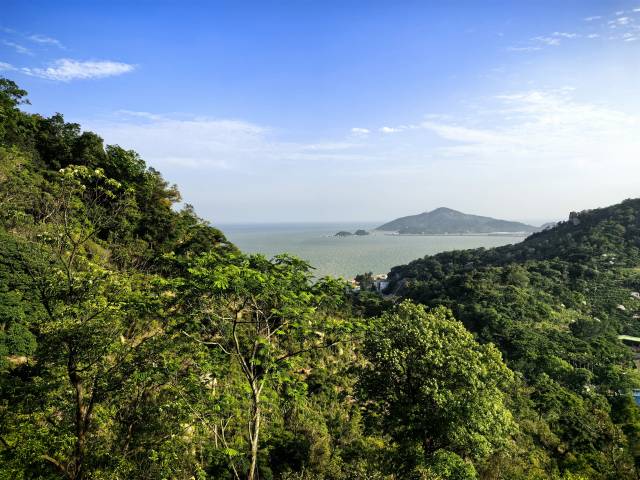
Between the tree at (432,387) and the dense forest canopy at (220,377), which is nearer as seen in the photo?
the dense forest canopy at (220,377)

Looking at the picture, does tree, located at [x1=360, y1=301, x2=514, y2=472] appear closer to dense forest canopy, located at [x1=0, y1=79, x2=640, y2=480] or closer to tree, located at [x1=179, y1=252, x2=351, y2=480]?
dense forest canopy, located at [x1=0, y1=79, x2=640, y2=480]

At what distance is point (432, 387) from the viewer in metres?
9.02

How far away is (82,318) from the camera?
5883mm

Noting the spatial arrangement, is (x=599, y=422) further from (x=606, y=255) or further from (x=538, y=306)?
(x=606, y=255)

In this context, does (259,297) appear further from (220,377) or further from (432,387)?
(432,387)

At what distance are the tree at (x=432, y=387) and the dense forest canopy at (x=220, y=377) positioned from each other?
0.05m

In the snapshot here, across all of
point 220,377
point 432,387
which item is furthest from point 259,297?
point 432,387

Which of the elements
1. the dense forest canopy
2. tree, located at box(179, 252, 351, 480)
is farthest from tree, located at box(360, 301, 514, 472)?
tree, located at box(179, 252, 351, 480)

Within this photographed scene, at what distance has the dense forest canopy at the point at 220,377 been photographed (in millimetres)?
5953

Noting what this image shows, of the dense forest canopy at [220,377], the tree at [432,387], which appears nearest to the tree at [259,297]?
the dense forest canopy at [220,377]

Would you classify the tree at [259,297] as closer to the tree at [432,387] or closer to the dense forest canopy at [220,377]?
the dense forest canopy at [220,377]

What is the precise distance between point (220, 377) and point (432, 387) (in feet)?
17.7

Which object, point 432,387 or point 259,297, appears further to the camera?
point 432,387

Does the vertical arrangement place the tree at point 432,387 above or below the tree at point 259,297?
below
